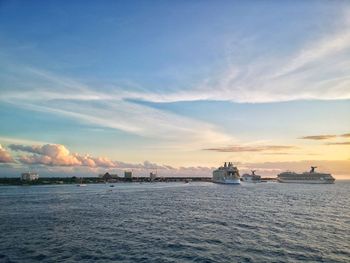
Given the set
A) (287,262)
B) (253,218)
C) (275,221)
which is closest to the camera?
(287,262)

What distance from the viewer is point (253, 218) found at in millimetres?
58156

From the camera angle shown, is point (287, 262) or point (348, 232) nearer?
point (287, 262)

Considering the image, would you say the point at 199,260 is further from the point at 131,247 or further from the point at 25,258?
the point at 25,258

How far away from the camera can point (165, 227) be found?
160 ft

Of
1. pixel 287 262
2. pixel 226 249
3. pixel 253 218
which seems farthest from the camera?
pixel 253 218

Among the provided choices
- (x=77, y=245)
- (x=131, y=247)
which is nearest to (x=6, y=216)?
(x=77, y=245)

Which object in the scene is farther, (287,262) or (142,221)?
(142,221)

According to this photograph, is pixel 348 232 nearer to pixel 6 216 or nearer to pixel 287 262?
pixel 287 262

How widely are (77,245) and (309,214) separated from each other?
47.3 metres

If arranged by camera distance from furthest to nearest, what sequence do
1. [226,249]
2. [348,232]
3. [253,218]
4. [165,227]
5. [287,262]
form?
[253,218] → [165,227] → [348,232] → [226,249] → [287,262]

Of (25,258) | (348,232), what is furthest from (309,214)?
(25,258)

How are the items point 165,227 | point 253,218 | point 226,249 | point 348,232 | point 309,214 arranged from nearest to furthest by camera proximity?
1. point 226,249
2. point 348,232
3. point 165,227
4. point 253,218
5. point 309,214

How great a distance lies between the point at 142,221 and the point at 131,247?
18742mm

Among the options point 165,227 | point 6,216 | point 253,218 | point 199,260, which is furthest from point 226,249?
point 6,216
